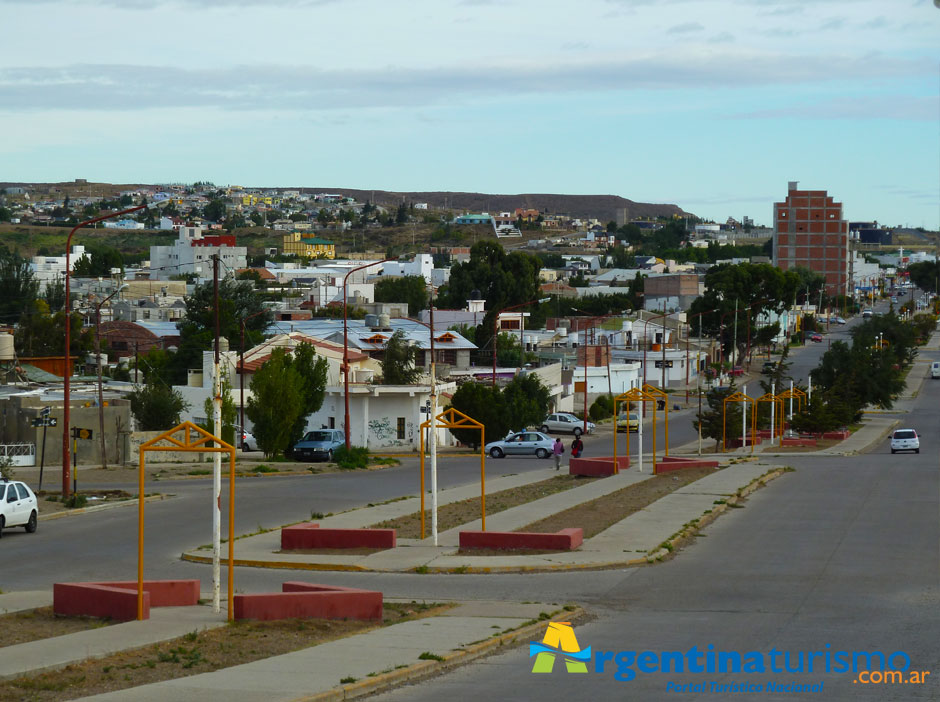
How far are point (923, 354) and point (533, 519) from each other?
12436 cm

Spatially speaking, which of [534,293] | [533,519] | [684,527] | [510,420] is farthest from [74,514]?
[534,293]

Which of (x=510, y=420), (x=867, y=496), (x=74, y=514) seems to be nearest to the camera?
(x=74, y=514)

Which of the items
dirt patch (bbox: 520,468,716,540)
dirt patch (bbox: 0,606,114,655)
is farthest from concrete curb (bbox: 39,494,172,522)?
dirt patch (bbox: 0,606,114,655)

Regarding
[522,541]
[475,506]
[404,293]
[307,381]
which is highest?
[404,293]

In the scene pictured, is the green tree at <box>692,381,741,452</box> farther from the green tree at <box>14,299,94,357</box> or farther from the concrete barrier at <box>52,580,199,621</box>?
the green tree at <box>14,299,94,357</box>

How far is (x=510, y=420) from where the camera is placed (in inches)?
2382

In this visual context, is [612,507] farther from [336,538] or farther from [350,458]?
[350,458]

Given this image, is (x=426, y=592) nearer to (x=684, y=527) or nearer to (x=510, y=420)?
(x=684, y=527)

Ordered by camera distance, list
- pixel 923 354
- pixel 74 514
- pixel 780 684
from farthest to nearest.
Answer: pixel 923 354
pixel 74 514
pixel 780 684

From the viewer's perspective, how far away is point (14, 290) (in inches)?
4978

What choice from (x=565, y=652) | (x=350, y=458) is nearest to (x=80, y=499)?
(x=350, y=458)

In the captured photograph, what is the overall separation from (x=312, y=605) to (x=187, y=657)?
2593mm

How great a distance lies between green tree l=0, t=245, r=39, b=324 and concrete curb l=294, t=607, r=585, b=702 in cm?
11425

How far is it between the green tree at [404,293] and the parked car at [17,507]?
12571cm
